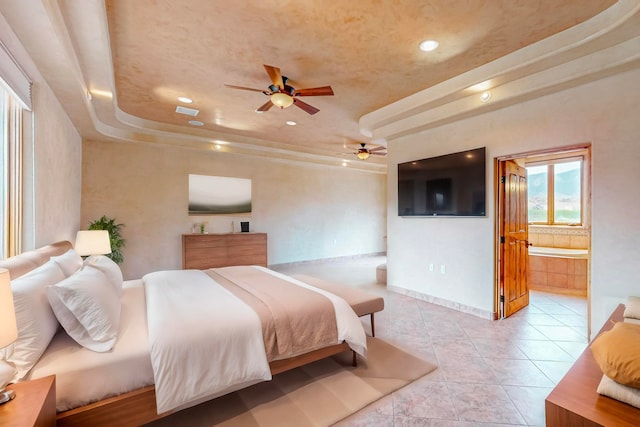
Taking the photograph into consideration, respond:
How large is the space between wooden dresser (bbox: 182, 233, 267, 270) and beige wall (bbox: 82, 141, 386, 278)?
17.7 inches

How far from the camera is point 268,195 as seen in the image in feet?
22.4

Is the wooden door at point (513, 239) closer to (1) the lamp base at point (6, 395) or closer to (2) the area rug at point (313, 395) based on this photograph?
(2) the area rug at point (313, 395)

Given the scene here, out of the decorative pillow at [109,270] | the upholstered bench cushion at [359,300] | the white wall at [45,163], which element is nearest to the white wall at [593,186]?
the upholstered bench cushion at [359,300]

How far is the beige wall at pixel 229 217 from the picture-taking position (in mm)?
5074

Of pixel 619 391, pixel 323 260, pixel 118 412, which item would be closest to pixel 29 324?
pixel 118 412

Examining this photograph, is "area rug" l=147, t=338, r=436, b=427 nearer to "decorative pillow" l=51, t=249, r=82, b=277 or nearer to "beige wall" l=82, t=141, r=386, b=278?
"decorative pillow" l=51, t=249, r=82, b=277

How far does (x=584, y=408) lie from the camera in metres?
1.25

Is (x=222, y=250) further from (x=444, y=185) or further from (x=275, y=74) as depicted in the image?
(x=444, y=185)

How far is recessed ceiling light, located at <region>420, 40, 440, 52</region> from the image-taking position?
8.72 ft

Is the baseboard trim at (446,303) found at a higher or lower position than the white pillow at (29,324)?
lower

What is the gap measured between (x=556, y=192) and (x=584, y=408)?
6649 mm

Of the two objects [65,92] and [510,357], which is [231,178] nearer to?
[65,92]

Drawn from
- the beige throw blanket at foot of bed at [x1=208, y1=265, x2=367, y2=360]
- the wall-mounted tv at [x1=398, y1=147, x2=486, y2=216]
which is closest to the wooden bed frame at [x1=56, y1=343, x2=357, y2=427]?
the beige throw blanket at foot of bed at [x1=208, y1=265, x2=367, y2=360]

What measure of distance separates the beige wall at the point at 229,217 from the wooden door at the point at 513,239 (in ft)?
15.4
